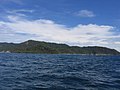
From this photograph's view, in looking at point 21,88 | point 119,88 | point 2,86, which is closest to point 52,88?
point 21,88

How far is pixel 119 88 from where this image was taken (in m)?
33.0

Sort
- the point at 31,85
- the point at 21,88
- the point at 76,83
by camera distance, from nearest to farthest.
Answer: the point at 21,88 < the point at 31,85 < the point at 76,83

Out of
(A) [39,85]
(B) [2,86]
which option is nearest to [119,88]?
(A) [39,85]

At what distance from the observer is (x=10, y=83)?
33.5m

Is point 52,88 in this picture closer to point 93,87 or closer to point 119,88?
point 93,87

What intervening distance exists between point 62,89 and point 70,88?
1418mm

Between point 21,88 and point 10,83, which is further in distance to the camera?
point 10,83

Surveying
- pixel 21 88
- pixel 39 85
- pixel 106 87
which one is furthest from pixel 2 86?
pixel 106 87

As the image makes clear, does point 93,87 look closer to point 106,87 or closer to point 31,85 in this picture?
point 106,87

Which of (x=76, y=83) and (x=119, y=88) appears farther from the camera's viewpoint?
(x=76, y=83)

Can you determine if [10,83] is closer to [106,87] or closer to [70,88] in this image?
[70,88]

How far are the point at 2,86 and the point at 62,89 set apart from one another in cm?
770

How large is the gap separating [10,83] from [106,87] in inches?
524

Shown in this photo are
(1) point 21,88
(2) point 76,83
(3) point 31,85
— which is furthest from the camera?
(2) point 76,83
